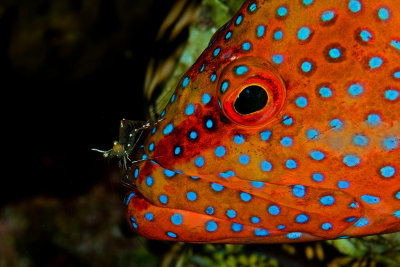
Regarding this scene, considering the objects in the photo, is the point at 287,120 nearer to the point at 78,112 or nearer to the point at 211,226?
the point at 211,226

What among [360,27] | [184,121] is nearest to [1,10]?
[184,121]

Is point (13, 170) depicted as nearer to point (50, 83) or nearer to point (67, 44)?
point (50, 83)

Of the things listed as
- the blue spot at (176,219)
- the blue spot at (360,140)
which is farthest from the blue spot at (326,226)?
the blue spot at (176,219)

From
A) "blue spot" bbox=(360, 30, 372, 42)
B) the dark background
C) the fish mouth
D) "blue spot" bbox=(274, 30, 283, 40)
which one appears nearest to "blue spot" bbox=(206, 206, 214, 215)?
the fish mouth

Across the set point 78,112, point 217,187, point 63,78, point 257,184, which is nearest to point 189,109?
point 217,187

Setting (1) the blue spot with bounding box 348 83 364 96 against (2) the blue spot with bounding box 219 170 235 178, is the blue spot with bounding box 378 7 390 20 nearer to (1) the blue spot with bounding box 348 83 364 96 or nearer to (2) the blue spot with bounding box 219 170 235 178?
(1) the blue spot with bounding box 348 83 364 96
